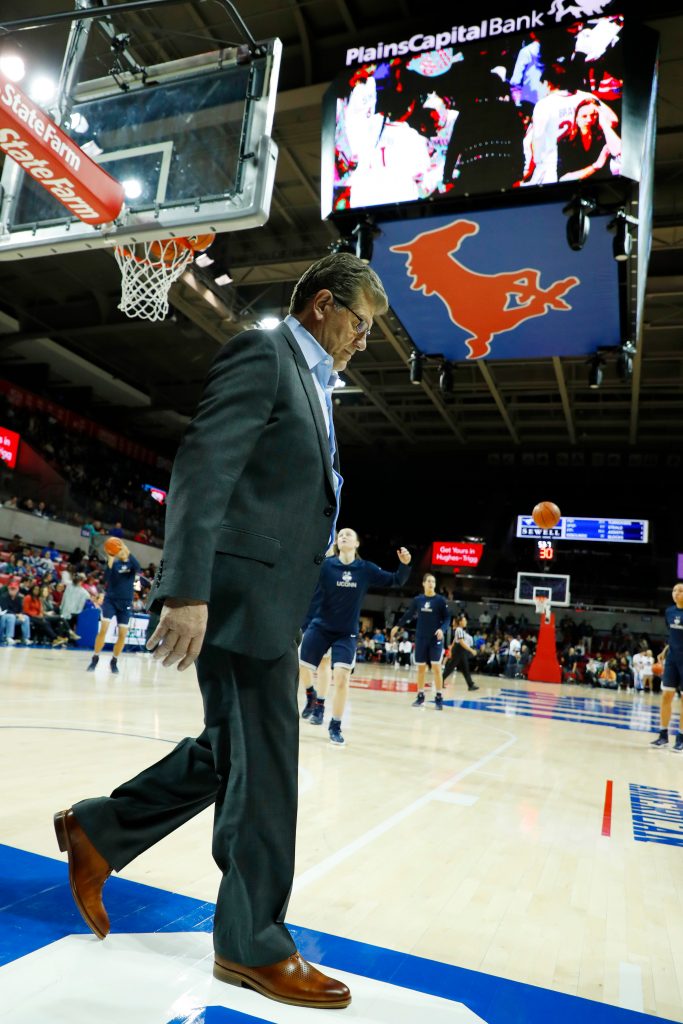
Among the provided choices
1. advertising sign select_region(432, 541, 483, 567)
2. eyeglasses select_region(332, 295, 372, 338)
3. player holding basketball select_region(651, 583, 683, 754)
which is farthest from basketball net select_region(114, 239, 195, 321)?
advertising sign select_region(432, 541, 483, 567)

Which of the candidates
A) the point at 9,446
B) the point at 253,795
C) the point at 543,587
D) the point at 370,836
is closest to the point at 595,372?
the point at 370,836

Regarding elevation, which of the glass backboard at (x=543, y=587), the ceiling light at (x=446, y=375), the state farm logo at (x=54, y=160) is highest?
the ceiling light at (x=446, y=375)

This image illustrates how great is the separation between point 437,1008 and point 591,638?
94.2ft

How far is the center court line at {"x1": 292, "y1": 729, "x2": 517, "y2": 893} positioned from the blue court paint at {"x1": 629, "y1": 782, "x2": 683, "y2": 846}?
1.12m

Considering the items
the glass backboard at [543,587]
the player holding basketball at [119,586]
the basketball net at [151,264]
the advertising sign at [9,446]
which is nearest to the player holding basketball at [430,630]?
the player holding basketball at [119,586]

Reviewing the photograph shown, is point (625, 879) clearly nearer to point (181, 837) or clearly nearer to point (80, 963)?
point (181, 837)

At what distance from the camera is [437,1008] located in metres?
1.76

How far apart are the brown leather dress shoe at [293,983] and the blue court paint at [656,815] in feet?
8.91

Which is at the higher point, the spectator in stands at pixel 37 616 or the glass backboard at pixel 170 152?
the glass backboard at pixel 170 152

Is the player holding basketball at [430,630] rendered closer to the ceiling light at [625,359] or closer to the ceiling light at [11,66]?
the ceiling light at [625,359]

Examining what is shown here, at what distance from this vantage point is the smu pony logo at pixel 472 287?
779 centimetres

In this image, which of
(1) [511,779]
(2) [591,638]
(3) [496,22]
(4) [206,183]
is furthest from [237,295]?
(2) [591,638]

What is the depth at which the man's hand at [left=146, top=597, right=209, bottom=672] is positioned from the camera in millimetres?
1518

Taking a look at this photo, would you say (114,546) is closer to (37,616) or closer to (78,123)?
(78,123)
